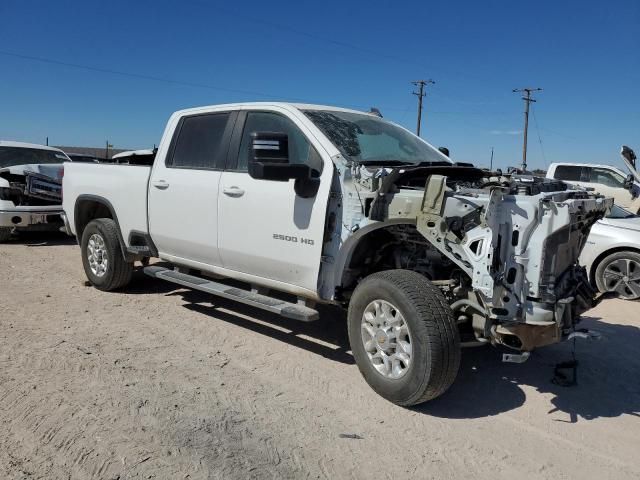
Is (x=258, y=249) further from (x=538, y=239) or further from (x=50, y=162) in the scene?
(x=50, y=162)

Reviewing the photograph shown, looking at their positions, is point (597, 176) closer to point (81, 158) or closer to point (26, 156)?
point (26, 156)

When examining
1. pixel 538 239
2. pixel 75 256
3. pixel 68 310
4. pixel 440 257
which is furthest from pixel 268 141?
pixel 75 256

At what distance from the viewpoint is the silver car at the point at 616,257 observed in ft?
25.9

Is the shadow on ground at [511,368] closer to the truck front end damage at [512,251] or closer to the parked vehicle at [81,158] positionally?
the truck front end damage at [512,251]

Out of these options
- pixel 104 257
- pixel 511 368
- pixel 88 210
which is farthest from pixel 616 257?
pixel 88 210

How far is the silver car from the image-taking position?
7.90m

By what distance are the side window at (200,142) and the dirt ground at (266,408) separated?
1.61m

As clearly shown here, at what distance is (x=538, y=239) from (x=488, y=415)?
131 centimetres

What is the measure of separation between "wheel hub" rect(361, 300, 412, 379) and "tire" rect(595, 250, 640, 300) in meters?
5.35

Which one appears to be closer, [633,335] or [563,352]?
[563,352]

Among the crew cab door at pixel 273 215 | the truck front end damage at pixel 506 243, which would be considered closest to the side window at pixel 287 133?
the crew cab door at pixel 273 215

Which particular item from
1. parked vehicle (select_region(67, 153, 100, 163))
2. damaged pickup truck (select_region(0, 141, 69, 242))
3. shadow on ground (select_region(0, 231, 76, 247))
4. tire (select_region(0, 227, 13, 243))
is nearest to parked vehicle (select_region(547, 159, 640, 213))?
parked vehicle (select_region(67, 153, 100, 163))

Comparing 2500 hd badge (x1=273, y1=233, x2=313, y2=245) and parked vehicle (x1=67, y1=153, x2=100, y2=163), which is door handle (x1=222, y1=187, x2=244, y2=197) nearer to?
2500 hd badge (x1=273, y1=233, x2=313, y2=245)

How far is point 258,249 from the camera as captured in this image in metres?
4.73
